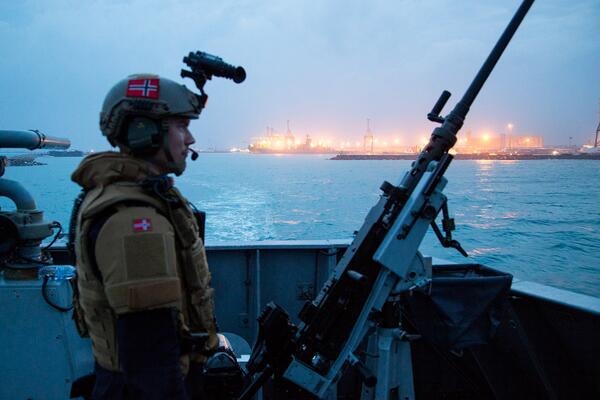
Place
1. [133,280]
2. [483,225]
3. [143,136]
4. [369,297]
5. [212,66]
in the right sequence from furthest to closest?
[483,225]
[369,297]
[212,66]
[143,136]
[133,280]

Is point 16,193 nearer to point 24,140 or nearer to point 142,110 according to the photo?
point 24,140

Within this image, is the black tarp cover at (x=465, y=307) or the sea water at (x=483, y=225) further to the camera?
the sea water at (x=483, y=225)

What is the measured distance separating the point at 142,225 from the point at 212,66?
0.92 metres

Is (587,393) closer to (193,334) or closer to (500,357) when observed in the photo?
(500,357)

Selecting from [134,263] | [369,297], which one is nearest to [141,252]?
[134,263]

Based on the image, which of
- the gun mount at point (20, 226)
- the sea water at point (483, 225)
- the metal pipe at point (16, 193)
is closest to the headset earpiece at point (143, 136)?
the gun mount at point (20, 226)

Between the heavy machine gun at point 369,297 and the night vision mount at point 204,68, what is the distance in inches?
55.9

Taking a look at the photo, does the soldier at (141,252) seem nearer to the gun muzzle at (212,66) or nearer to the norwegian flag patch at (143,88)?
the norwegian flag patch at (143,88)

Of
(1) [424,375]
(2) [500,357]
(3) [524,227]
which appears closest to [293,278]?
→ (1) [424,375]

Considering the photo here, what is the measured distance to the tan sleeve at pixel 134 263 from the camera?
1316mm

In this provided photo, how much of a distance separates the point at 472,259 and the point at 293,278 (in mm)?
16731

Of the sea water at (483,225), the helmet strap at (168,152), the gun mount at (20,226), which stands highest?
the helmet strap at (168,152)

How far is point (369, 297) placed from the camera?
9.61 feet

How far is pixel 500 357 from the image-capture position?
3820 mm
